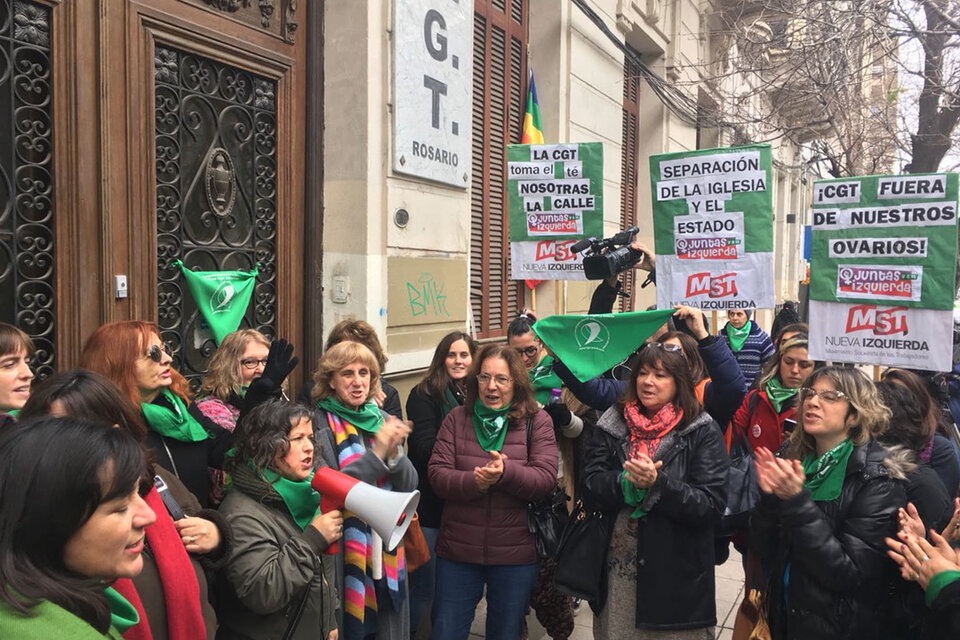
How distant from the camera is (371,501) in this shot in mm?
2855

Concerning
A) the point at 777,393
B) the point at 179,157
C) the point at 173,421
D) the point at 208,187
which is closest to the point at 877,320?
the point at 777,393

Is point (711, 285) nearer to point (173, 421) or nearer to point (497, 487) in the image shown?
point (497, 487)

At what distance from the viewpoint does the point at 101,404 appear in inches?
95.6

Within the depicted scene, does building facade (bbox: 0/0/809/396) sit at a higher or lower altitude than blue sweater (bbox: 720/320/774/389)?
higher

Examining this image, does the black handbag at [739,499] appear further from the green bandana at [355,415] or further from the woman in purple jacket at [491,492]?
the green bandana at [355,415]

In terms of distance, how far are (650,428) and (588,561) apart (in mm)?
673

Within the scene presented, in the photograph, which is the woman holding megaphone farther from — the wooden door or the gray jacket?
the wooden door

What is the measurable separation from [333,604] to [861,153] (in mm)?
13598

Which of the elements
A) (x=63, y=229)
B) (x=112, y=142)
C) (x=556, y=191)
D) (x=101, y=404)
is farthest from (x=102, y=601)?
(x=556, y=191)

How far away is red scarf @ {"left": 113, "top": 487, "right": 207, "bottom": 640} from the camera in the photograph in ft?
7.68

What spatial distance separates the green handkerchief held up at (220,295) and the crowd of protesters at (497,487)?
26.1 inches

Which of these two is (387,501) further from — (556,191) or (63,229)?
(556,191)

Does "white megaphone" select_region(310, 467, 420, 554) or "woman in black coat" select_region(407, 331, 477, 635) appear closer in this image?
"white megaphone" select_region(310, 467, 420, 554)

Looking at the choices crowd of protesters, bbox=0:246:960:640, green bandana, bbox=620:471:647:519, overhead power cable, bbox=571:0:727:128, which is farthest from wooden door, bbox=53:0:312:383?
overhead power cable, bbox=571:0:727:128
